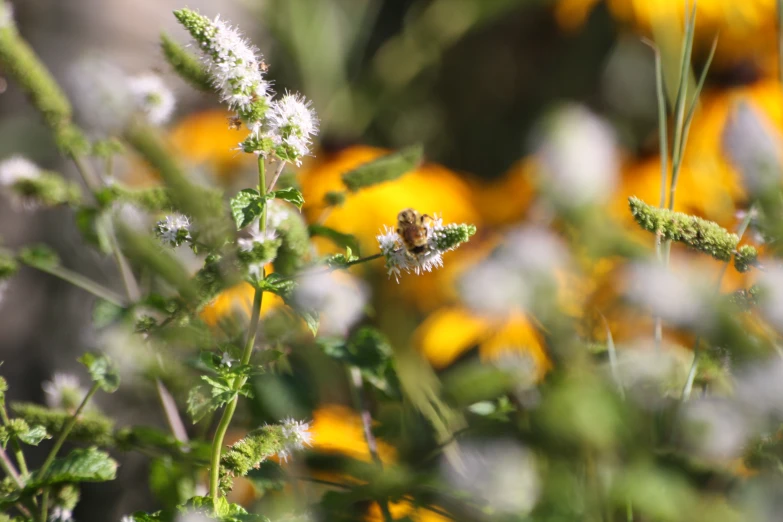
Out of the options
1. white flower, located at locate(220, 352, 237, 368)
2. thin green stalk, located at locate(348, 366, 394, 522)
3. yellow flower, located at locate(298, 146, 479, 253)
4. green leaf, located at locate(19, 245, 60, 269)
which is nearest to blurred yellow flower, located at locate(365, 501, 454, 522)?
thin green stalk, located at locate(348, 366, 394, 522)

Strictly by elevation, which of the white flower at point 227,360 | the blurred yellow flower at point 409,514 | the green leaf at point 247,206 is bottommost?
the blurred yellow flower at point 409,514

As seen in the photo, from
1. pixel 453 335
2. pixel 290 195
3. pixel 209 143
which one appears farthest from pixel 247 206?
pixel 209 143

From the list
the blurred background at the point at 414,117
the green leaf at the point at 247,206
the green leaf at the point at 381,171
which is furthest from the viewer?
the blurred background at the point at 414,117

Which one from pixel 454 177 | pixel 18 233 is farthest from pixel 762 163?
pixel 18 233

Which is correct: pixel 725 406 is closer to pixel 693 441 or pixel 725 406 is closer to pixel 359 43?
pixel 693 441

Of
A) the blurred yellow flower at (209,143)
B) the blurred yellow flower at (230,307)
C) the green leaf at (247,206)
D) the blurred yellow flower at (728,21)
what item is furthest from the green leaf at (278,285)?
the blurred yellow flower at (728,21)

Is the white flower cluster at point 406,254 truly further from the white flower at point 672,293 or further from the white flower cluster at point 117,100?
the white flower cluster at point 117,100
